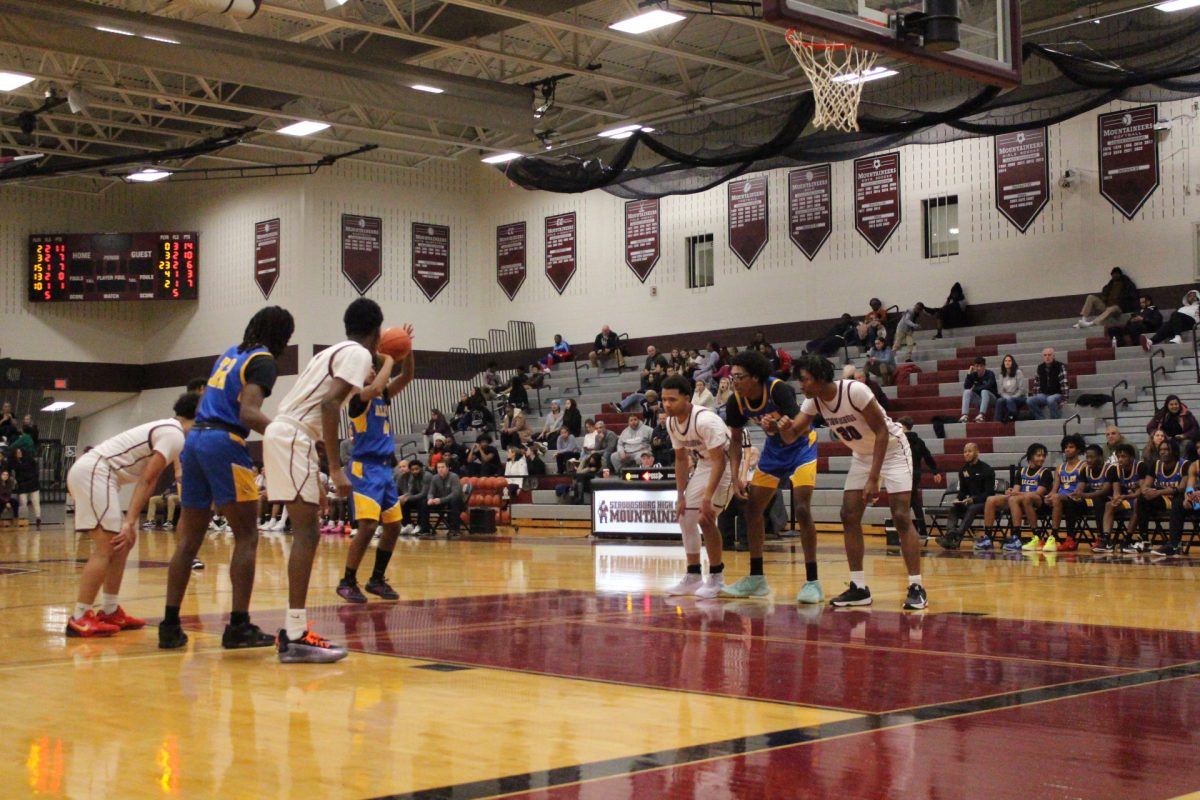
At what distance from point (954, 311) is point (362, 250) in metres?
13.8

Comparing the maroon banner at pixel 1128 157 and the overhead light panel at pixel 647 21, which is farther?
the maroon banner at pixel 1128 157

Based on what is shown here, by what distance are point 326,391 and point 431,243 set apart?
2568 centimetres

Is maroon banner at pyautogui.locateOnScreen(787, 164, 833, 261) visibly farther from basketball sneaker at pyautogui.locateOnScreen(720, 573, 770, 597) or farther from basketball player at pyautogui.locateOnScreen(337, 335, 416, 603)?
basketball player at pyautogui.locateOnScreen(337, 335, 416, 603)

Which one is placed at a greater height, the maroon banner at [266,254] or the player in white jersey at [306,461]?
Result: the maroon banner at [266,254]

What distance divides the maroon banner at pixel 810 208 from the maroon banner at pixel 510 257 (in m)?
7.61

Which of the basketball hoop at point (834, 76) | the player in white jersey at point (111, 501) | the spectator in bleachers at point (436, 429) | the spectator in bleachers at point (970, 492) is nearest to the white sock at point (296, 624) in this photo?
the player in white jersey at point (111, 501)

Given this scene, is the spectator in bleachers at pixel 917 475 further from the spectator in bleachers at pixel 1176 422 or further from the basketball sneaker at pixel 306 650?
the basketball sneaker at pixel 306 650

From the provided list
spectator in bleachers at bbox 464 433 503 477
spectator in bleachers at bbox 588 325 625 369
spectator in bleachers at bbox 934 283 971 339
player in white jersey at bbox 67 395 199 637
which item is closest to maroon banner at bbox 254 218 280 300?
spectator in bleachers at bbox 588 325 625 369

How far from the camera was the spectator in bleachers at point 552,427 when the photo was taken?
2462cm

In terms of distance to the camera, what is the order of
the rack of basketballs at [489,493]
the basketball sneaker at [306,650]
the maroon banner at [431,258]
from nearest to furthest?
the basketball sneaker at [306,650] → the rack of basketballs at [489,493] → the maroon banner at [431,258]

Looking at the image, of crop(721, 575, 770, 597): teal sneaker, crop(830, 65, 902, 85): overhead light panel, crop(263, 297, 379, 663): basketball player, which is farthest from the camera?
crop(830, 65, 902, 85): overhead light panel

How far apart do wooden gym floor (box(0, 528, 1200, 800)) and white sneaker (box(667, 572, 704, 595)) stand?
493mm

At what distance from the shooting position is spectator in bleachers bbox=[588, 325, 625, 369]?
28266 millimetres

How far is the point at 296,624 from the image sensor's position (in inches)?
240
